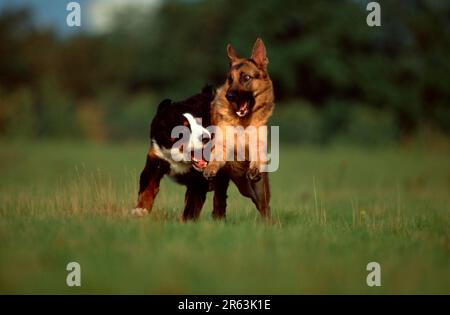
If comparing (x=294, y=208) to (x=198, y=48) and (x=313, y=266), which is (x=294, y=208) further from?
(x=198, y=48)

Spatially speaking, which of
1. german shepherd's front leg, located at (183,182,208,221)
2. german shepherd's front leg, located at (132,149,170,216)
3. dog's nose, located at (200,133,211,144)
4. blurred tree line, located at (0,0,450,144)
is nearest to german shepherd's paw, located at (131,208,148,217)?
german shepherd's front leg, located at (132,149,170,216)

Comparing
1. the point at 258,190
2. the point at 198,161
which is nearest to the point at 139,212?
the point at 198,161

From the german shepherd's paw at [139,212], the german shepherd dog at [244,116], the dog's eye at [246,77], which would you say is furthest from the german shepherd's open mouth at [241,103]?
the german shepherd's paw at [139,212]

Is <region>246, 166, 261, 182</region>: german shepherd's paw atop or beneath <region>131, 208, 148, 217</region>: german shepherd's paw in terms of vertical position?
atop

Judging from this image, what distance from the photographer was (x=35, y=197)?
33.5 ft

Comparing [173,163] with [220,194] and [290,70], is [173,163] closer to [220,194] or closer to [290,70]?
[220,194]

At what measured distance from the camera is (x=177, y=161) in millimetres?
8328

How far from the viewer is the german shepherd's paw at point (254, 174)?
26.0 feet

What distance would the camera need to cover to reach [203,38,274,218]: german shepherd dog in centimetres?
810

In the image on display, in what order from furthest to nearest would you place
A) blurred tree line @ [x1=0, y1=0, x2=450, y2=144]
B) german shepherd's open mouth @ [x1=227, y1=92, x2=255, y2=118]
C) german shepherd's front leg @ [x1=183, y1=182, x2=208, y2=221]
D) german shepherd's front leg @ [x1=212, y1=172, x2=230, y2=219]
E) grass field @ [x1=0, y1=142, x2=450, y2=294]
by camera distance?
1. blurred tree line @ [x1=0, y1=0, x2=450, y2=144]
2. german shepherd's front leg @ [x1=212, y1=172, x2=230, y2=219]
3. german shepherd's front leg @ [x1=183, y1=182, x2=208, y2=221]
4. german shepherd's open mouth @ [x1=227, y1=92, x2=255, y2=118]
5. grass field @ [x1=0, y1=142, x2=450, y2=294]

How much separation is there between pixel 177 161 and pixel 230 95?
105cm

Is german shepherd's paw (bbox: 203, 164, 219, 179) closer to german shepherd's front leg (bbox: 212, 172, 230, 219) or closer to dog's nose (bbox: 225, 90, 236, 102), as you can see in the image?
german shepherd's front leg (bbox: 212, 172, 230, 219)

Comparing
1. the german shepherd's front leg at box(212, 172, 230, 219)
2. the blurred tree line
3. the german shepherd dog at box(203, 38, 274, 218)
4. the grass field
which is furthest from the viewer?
the blurred tree line

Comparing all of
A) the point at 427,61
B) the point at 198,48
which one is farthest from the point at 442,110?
the point at 198,48
